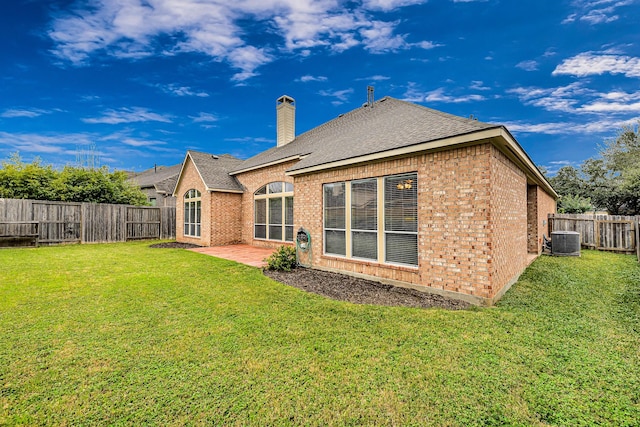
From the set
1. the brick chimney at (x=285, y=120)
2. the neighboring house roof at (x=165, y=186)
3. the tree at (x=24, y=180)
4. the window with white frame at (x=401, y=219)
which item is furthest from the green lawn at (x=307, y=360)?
the neighboring house roof at (x=165, y=186)

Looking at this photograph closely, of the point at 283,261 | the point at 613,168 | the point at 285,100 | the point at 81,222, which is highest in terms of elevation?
the point at 285,100

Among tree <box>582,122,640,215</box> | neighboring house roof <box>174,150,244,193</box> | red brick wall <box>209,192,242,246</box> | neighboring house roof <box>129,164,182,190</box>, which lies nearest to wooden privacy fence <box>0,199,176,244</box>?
neighboring house roof <box>174,150,244,193</box>

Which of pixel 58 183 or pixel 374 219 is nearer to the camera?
pixel 374 219

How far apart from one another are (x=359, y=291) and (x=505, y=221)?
3384 millimetres

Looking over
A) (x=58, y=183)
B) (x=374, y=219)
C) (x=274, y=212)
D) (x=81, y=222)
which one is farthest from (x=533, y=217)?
(x=58, y=183)

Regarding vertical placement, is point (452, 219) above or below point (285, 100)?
below

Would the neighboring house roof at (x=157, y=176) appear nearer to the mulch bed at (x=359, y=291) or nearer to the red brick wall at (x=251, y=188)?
the red brick wall at (x=251, y=188)

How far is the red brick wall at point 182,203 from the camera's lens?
13547 millimetres

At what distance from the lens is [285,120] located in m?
15.5

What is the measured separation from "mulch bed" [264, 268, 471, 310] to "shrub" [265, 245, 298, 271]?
1.33ft

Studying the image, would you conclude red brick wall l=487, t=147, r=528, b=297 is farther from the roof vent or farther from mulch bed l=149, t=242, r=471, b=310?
the roof vent

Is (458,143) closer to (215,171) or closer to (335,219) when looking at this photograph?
(335,219)

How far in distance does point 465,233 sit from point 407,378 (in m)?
3.20

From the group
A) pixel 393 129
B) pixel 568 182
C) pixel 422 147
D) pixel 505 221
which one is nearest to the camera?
pixel 422 147
